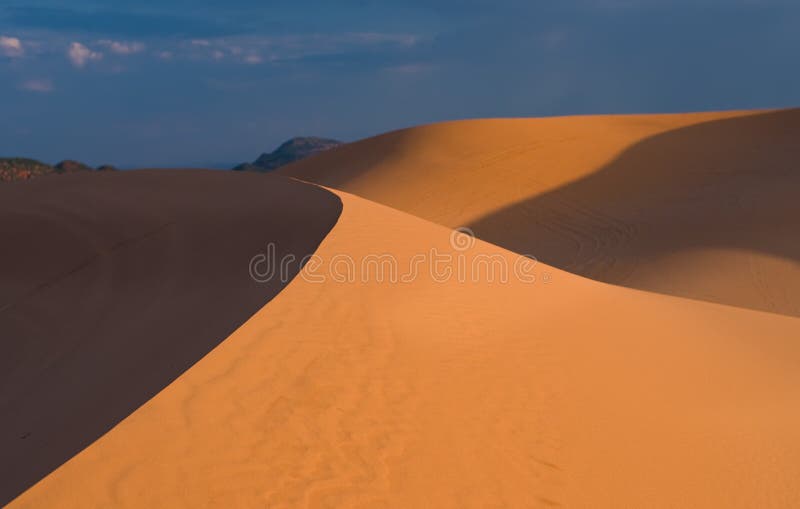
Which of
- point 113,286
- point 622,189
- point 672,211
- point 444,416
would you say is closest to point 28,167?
point 622,189

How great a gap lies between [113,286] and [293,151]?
7859 centimetres

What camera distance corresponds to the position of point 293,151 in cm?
8481

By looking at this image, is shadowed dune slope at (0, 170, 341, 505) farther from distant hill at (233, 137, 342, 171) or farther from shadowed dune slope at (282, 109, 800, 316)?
distant hill at (233, 137, 342, 171)

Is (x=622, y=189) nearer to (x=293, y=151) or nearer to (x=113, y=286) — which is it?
(x=113, y=286)

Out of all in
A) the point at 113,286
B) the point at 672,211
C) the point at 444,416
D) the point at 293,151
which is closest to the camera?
the point at 444,416

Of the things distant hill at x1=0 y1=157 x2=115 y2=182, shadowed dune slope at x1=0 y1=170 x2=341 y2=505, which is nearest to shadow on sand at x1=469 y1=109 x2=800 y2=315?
shadowed dune slope at x1=0 y1=170 x2=341 y2=505

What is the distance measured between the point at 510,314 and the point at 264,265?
3.03m

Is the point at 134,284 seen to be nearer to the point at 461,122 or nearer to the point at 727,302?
the point at 727,302

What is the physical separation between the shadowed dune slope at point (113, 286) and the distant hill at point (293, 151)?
6447 centimetres

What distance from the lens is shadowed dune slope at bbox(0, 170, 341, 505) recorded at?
15.6 ft

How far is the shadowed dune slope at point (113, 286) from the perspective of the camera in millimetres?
4742

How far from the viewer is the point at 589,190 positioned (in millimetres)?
21297

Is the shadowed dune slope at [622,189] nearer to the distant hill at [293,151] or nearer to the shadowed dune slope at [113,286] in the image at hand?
the shadowed dune slope at [113,286]

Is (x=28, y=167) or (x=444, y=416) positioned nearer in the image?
(x=444, y=416)
